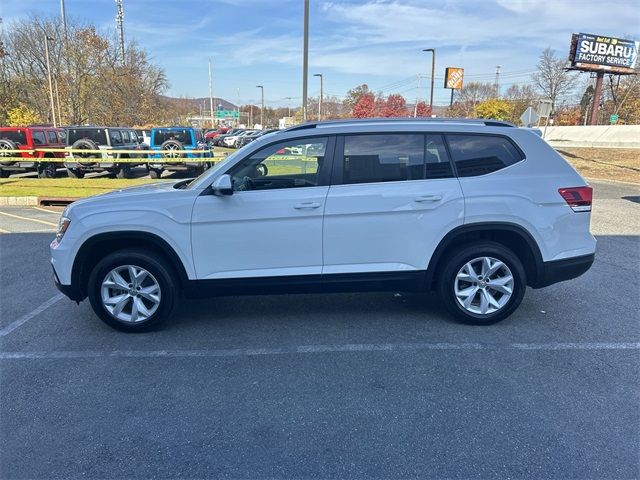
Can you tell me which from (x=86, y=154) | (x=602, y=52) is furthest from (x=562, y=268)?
(x=602, y=52)

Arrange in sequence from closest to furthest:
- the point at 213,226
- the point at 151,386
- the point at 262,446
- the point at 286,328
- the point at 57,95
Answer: the point at 262,446, the point at 151,386, the point at 213,226, the point at 286,328, the point at 57,95

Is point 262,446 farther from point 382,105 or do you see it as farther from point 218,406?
point 382,105

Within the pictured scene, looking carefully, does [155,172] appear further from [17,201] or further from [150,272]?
[150,272]

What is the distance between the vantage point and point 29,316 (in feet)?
14.7

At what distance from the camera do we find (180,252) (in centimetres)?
389

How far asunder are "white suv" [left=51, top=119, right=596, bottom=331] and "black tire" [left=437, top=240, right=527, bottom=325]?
0.4 inches

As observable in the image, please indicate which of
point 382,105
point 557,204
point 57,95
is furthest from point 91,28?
point 557,204

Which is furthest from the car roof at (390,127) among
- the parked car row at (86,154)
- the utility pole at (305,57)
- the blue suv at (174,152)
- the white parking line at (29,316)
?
the blue suv at (174,152)

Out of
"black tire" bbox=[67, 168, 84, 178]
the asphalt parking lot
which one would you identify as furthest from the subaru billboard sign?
the asphalt parking lot

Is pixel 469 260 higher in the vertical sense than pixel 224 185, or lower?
lower

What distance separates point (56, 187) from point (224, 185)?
40.2 feet

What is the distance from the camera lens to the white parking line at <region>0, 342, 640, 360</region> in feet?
12.0

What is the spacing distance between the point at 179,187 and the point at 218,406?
2253mm

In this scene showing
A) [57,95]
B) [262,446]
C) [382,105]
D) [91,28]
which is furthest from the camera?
[382,105]
